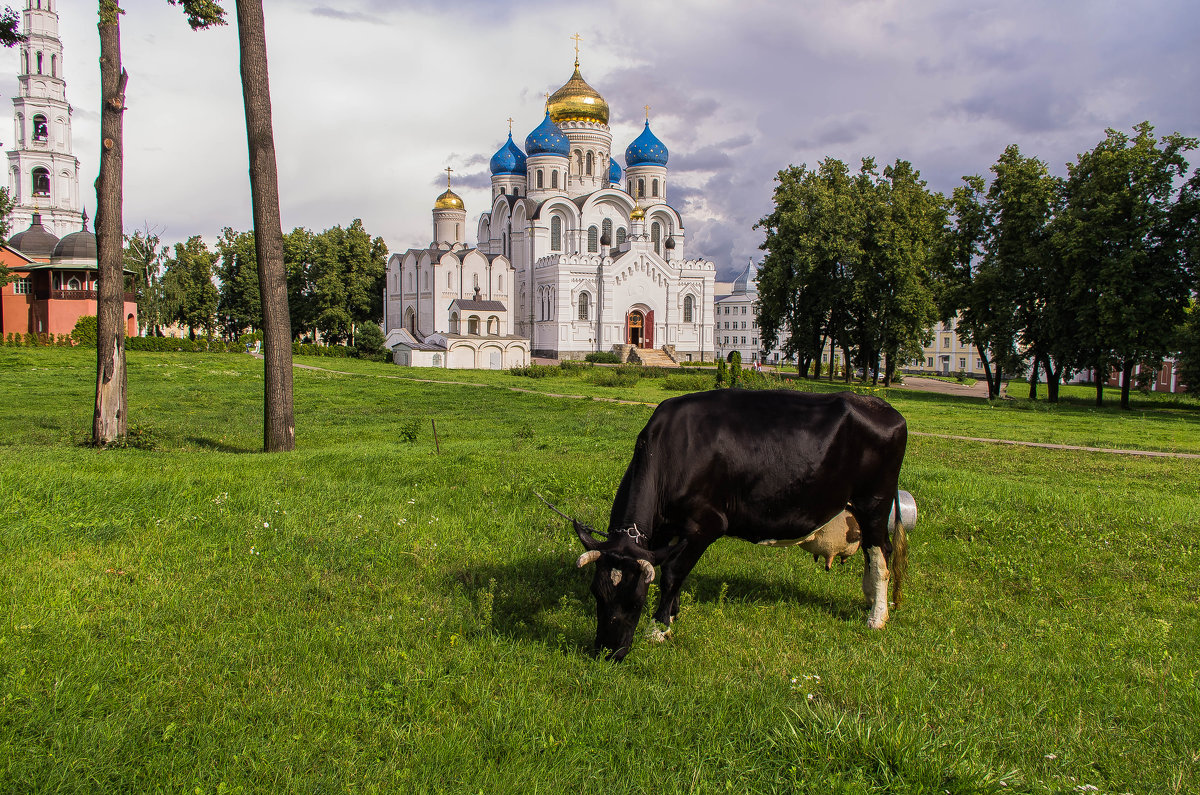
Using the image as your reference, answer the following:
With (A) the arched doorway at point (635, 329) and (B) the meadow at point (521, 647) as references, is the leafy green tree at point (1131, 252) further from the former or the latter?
(A) the arched doorway at point (635, 329)

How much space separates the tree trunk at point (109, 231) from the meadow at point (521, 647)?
2.00 metres

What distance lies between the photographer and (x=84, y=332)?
41688 mm

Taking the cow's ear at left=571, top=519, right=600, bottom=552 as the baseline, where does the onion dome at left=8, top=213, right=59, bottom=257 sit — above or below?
above

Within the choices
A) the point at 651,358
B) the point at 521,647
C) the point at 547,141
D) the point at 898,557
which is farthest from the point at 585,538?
the point at 547,141

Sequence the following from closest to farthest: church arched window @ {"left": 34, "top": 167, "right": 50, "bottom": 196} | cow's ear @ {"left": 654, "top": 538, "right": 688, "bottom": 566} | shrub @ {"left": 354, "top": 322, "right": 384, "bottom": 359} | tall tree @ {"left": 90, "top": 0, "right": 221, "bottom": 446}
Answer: cow's ear @ {"left": 654, "top": 538, "right": 688, "bottom": 566} → tall tree @ {"left": 90, "top": 0, "right": 221, "bottom": 446} → shrub @ {"left": 354, "top": 322, "right": 384, "bottom": 359} → church arched window @ {"left": 34, "top": 167, "right": 50, "bottom": 196}

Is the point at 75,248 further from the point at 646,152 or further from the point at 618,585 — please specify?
the point at 618,585

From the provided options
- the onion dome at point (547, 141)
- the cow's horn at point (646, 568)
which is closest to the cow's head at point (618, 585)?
the cow's horn at point (646, 568)

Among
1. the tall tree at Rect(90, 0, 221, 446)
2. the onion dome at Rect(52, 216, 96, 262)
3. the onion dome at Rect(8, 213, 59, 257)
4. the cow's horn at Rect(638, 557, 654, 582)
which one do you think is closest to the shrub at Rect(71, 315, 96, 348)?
the onion dome at Rect(52, 216, 96, 262)

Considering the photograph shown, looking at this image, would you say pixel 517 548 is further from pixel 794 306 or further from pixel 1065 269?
pixel 794 306

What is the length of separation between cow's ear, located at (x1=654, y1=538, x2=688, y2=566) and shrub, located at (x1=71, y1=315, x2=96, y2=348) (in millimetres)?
45754

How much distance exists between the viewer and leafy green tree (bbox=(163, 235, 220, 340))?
182 feet

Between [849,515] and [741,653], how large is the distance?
1579 millimetres

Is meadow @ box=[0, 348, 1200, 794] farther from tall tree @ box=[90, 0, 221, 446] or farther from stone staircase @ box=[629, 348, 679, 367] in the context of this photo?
stone staircase @ box=[629, 348, 679, 367]

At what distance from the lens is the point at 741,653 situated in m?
4.71
